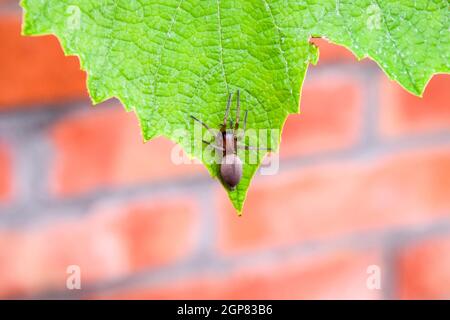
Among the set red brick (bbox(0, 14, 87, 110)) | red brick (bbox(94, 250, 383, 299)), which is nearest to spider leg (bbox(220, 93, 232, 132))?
red brick (bbox(0, 14, 87, 110))

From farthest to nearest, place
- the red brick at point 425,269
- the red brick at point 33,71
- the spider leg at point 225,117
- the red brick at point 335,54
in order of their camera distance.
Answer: the red brick at point 425,269
the red brick at point 335,54
the red brick at point 33,71
the spider leg at point 225,117

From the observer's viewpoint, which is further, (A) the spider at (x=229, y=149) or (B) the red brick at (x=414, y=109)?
(B) the red brick at (x=414, y=109)

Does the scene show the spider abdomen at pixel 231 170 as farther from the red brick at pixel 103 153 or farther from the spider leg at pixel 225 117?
the red brick at pixel 103 153

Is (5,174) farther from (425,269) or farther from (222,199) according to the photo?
(425,269)

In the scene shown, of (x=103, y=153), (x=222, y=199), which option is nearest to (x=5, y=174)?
(x=103, y=153)

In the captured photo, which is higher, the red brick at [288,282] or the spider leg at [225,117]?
the spider leg at [225,117]

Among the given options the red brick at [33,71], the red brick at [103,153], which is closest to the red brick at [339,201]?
the red brick at [103,153]

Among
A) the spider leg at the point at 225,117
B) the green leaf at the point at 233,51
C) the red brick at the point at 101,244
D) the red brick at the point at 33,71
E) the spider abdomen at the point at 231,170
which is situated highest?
the red brick at the point at 33,71

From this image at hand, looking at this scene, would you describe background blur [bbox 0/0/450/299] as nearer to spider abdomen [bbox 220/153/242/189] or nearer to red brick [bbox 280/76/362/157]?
red brick [bbox 280/76/362/157]
